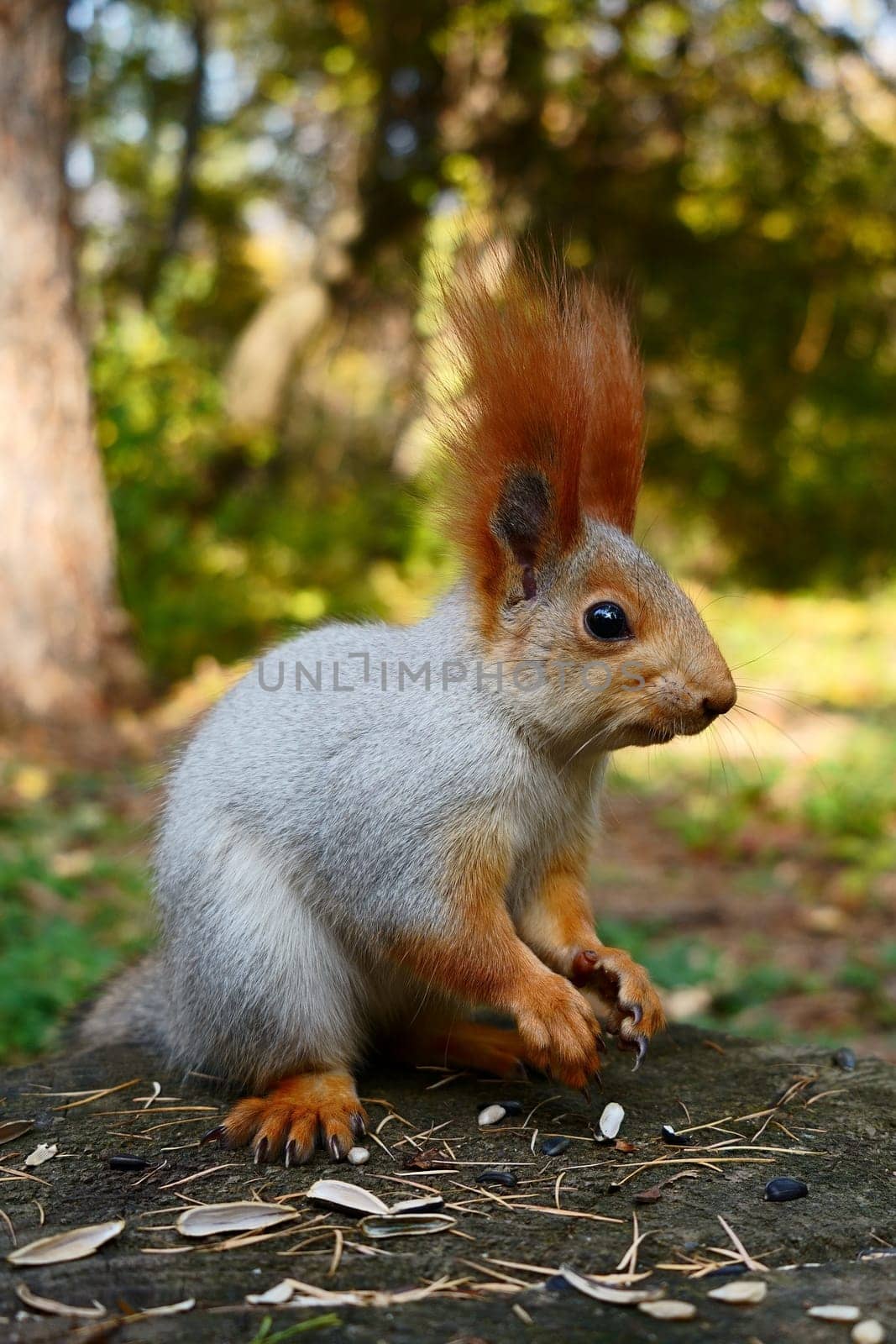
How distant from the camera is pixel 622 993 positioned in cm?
211

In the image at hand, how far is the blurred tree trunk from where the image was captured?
18.7 ft

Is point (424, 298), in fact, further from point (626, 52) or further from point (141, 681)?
point (626, 52)

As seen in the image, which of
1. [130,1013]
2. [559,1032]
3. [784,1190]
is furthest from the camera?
[130,1013]

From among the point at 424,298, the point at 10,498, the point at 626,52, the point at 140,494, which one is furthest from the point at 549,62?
the point at 424,298

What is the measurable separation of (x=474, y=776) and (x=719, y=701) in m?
0.43

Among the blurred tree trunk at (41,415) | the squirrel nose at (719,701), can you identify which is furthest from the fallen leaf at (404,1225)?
the blurred tree trunk at (41,415)

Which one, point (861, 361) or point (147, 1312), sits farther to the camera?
point (861, 361)

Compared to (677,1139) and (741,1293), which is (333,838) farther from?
(741,1293)

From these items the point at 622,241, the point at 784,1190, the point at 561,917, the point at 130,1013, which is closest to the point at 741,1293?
the point at 784,1190

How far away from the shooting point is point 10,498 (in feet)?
18.8

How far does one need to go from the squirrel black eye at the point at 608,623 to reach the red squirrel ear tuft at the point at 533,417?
144 mm

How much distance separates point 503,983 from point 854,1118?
74 cm

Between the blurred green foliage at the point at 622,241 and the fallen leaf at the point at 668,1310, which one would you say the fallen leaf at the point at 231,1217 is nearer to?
the fallen leaf at the point at 668,1310

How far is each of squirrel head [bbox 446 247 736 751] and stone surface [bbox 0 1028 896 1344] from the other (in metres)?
0.71
